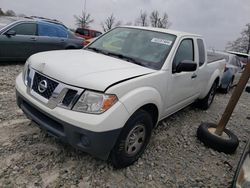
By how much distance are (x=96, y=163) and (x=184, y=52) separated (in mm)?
2257

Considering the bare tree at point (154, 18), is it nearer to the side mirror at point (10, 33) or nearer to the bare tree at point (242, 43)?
the bare tree at point (242, 43)

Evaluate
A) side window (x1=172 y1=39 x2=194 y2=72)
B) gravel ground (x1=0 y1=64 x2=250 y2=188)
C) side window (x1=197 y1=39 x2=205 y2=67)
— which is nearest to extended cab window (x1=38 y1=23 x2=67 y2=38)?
gravel ground (x1=0 y1=64 x2=250 y2=188)

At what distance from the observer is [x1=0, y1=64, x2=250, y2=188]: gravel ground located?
2754mm

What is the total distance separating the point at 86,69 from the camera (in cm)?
271

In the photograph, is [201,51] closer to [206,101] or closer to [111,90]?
[206,101]

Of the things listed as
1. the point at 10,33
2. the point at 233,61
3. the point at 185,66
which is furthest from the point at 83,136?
the point at 233,61

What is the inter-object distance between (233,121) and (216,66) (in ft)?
4.50

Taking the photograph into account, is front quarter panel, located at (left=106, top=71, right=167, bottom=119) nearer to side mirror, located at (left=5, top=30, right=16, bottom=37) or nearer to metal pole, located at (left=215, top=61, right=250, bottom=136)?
metal pole, located at (left=215, top=61, right=250, bottom=136)

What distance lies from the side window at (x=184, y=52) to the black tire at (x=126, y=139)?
925 millimetres

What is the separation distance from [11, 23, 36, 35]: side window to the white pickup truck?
469 centimetres

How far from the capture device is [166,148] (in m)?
3.78

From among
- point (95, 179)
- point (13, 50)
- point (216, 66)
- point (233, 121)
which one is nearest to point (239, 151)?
point (233, 121)

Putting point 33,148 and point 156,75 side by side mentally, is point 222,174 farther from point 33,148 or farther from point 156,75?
point 33,148

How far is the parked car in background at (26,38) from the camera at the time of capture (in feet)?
23.8
